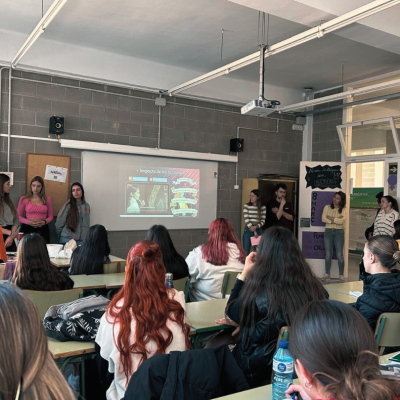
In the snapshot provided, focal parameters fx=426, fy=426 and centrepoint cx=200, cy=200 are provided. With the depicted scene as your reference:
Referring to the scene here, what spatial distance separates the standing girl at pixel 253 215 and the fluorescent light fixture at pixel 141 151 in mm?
825

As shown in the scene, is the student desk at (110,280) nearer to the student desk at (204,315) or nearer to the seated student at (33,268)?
the seated student at (33,268)

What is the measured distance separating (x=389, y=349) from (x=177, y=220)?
195 inches

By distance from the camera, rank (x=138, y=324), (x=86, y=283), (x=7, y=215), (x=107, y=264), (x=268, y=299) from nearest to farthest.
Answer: (x=138, y=324) < (x=268, y=299) < (x=86, y=283) < (x=107, y=264) < (x=7, y=215)

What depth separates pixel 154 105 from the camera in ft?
23.0

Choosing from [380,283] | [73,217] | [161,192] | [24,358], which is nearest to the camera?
[24,358]

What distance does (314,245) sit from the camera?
7.86 meters

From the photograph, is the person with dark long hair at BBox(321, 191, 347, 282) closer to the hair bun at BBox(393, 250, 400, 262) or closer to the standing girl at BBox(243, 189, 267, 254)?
the standing girl at BBox(243, 189, 267, 254)

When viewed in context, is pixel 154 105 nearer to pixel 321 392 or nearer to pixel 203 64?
Answer: pixel 203 64

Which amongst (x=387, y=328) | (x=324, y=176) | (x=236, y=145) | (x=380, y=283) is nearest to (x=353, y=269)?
(x=324, y=176)

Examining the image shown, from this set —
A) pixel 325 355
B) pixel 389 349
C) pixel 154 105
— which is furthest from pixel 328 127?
pixel 325 355

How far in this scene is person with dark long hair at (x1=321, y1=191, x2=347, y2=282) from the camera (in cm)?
742

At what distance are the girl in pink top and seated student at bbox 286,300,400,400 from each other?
520 centimetres

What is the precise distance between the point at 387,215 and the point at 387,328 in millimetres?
4668

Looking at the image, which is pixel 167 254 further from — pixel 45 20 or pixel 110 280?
pixel 45 20
